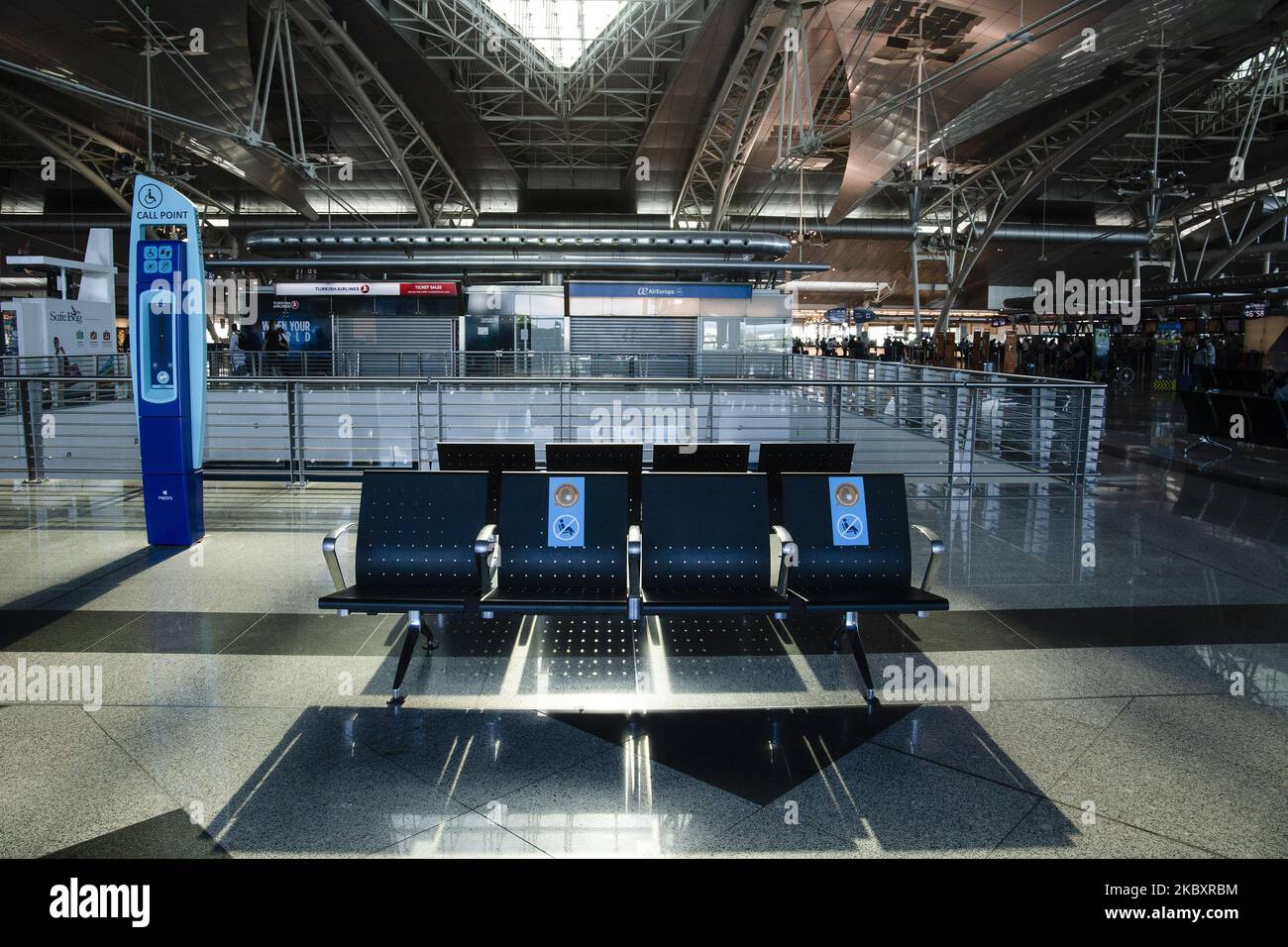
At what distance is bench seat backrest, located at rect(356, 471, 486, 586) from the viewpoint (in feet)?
15.6

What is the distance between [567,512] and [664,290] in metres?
27.9

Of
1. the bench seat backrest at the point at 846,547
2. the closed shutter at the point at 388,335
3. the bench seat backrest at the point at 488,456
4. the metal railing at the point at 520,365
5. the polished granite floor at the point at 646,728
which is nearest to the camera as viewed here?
the polished granite floor at the point at 646,728

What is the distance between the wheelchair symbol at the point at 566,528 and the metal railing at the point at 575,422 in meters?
3.07

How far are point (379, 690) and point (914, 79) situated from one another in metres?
26.1

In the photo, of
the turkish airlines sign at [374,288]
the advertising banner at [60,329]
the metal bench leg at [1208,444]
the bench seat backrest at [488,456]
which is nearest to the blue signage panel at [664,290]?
the turkish airlines sign at [374,288]

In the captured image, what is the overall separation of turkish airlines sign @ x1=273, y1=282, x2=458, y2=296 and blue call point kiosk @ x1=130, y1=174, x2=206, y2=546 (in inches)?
924

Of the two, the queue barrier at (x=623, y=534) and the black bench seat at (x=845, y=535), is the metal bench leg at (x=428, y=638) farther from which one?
the black bench seat at (x=845, y=535)

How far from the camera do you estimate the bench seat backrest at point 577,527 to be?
4.68 metres

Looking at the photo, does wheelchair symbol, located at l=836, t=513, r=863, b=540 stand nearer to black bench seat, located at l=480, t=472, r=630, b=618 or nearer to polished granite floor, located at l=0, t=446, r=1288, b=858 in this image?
polished granite floor, located at l=0, t=446, r=1288, b=858

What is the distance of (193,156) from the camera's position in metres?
37.0

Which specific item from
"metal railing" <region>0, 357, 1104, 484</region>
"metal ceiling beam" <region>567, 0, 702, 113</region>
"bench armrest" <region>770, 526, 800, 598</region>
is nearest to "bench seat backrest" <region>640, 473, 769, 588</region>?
"bench armrest" <region>770, 526, 800, 598</region>
